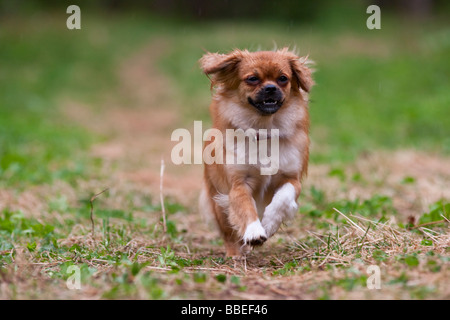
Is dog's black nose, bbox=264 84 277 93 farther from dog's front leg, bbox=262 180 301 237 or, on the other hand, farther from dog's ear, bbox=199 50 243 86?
dog's front leg, bbox=262 180 301 237

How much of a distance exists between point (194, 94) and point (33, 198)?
36.8 feet

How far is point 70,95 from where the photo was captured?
1750 centimetres

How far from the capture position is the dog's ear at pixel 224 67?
495cm

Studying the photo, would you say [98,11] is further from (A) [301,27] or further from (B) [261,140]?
(B) [261,140]

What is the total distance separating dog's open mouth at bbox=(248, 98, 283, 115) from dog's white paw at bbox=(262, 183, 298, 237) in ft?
2.19

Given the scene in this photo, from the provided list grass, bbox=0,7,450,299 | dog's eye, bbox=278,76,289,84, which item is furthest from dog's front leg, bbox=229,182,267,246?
dog's eye, bbox=278,76,289,84

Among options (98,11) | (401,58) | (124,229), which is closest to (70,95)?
(401,58)

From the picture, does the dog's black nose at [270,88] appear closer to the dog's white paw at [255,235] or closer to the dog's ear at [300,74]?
the dog's ear at [300,74]

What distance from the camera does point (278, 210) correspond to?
4.45 metres

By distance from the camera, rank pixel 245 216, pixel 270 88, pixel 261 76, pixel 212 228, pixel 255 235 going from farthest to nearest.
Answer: pixel 212 228 < pixel 261 76 < pixel 270 88 < pixel 245 216 < pixel 255 235

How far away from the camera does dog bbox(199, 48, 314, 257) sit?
452 centimetres

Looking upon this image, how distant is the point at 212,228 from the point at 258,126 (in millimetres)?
1394

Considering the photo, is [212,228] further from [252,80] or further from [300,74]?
[300,74]

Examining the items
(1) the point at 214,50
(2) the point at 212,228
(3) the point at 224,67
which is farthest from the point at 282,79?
(1) the point at 214,50
